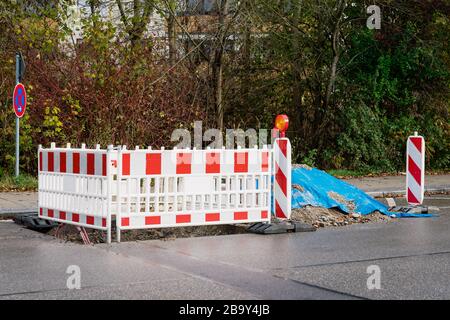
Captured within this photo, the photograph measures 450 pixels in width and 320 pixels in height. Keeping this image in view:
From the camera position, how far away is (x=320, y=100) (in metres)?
25.7

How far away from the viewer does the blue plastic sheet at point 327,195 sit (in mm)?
13703

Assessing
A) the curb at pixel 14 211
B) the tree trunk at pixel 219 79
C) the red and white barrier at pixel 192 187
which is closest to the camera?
the red and white barrier at pixel 192 187

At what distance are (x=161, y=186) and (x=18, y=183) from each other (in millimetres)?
8049

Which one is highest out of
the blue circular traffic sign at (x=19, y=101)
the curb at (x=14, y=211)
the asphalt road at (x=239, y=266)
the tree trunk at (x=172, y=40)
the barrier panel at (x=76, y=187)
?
the tree trunk at (x=172, y=40)

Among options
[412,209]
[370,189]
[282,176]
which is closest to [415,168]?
[412,209]

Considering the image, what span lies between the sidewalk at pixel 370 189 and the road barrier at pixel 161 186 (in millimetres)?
2470

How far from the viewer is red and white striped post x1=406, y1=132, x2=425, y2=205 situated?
48.2 feet

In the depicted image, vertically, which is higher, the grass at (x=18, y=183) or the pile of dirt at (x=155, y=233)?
the grass at (x=18, y=183)

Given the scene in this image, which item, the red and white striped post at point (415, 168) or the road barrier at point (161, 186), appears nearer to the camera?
the road barrier at point (161, 186)

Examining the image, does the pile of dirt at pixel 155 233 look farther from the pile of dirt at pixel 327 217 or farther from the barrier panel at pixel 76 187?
the pile of dirt at pixel 327 217

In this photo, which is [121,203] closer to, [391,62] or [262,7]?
[262,7]

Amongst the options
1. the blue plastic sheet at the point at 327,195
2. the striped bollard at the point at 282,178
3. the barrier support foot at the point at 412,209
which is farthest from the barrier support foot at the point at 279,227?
the barrier support foot at the point at 412,209

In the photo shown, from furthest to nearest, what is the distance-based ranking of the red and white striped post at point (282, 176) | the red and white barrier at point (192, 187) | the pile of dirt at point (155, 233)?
the red and white striped post at point (282, 176) → the pile of dirt at point (155, 233) → the red and white barrier at point (192, 187)

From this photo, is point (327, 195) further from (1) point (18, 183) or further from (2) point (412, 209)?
(1) point (18, 183)
